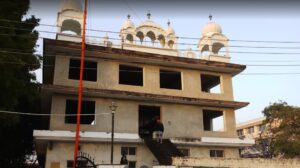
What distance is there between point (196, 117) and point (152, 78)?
160 inches

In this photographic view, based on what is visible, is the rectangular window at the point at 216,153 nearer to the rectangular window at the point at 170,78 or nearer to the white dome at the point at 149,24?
the rectangular window at the point at 170,78

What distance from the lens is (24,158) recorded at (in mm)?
30797

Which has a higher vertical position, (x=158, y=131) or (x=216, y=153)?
(x=158, y=131)

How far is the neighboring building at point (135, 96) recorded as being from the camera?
2020 centimetres

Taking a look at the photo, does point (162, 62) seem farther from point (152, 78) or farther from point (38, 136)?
point (38, 136)

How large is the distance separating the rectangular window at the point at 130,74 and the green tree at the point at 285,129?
13.2m

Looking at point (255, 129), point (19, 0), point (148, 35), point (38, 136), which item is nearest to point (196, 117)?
point (148, 35)

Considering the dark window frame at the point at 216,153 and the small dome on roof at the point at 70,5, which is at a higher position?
the small dome on roof at the point at 70,5

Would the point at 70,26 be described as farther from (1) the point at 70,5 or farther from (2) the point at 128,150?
(2) the point at 128,150

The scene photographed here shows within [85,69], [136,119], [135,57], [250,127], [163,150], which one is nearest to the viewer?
[163,150]

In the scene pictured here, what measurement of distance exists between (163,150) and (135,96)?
13.7 feet

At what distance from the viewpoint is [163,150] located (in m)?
19.2

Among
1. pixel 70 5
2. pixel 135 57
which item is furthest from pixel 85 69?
pixel 70 5

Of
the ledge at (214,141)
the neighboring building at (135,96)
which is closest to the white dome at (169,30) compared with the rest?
the neighboring building at (135,96)
